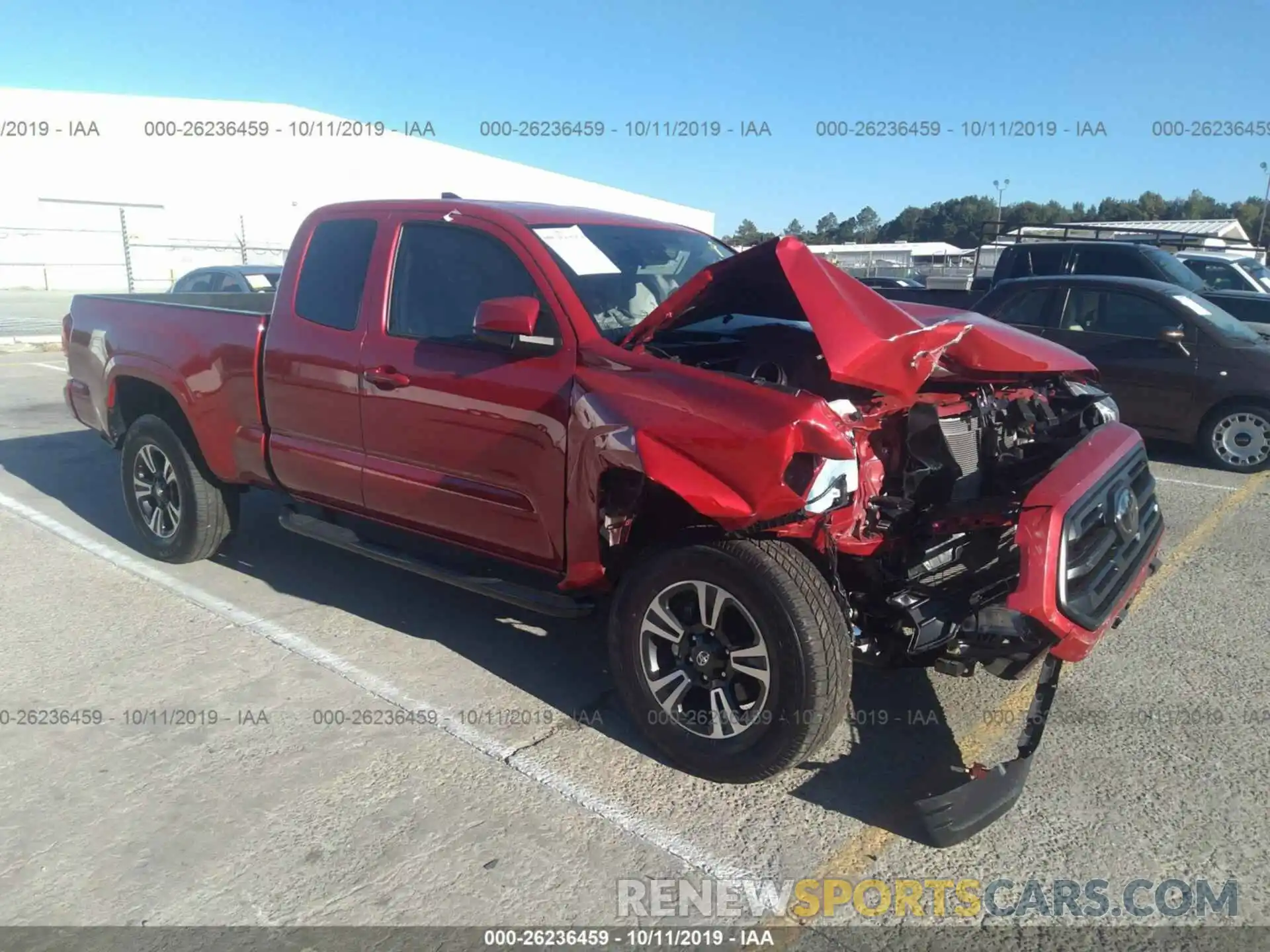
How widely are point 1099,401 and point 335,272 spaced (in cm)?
368

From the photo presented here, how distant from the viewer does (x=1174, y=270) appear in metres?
11.1

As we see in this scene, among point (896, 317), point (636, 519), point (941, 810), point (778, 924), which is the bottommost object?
point (778, 924)

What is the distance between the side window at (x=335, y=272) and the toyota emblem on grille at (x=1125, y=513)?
331 cm

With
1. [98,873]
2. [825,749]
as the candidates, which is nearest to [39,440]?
[98,873]

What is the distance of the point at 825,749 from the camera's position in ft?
12.0

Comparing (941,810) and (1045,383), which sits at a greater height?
(1045,383)

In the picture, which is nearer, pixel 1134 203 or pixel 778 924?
pixel 778 924

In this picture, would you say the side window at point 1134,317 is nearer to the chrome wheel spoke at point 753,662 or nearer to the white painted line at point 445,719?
the chrome wheel spoke at point 753,662

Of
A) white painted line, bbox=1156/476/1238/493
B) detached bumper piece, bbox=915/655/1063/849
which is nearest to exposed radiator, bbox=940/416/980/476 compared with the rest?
detached bumper piece, bbox=915/655/1063/849

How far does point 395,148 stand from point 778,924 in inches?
1928

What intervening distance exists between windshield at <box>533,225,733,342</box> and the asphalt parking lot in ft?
5.30

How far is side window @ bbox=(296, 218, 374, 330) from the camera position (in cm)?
453

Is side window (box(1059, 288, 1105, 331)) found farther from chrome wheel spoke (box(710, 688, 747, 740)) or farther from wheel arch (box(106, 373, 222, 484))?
wheel arch (box(106, 373, 222, 484))

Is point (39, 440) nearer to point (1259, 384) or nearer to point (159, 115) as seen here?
point (1259, 384)
